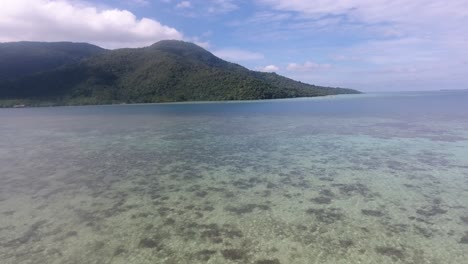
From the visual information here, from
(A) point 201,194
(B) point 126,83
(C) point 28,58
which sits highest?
(C) point 28,58

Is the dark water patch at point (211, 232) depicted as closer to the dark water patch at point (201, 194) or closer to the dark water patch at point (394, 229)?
the dark water patch at point (201, 194)

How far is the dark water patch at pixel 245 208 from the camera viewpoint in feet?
32.1

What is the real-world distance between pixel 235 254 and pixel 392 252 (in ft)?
11.8

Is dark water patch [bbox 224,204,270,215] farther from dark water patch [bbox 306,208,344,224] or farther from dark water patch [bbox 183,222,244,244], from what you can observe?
dark water patch [bbox 306,208,344,224]

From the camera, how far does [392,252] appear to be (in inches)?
283

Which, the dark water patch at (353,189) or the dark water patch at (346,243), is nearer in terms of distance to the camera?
the dark water patch at (346,243)

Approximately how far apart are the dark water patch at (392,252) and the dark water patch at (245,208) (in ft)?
11.7

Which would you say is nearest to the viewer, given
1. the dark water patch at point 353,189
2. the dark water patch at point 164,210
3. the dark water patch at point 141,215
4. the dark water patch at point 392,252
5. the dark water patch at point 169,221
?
the dark water patch at point 392,252

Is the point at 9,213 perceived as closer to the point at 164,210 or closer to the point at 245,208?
the point at 164,210

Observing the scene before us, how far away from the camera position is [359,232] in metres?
8.20

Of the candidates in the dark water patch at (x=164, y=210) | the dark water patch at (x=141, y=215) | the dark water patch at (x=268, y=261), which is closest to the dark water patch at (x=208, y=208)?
the dark water patch at (x=164, y=210)

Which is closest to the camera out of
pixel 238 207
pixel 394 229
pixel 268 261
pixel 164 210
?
pixel 268 261

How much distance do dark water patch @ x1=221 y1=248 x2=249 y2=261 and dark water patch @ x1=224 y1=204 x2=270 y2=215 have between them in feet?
7.45

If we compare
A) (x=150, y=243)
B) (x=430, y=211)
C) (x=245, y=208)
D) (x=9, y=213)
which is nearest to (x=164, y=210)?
(x=150, y=243)
